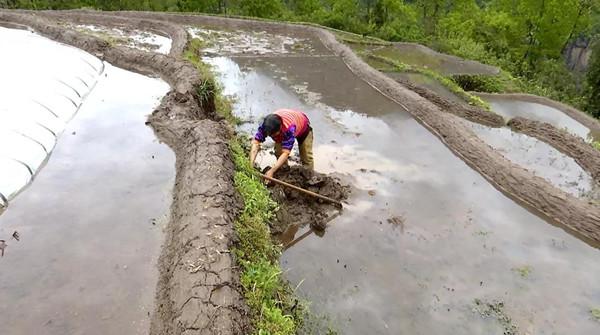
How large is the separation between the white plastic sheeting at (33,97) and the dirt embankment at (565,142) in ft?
34.6

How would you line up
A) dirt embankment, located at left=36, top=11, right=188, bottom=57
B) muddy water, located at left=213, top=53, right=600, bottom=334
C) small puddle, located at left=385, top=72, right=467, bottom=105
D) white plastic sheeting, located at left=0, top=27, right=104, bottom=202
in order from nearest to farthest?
1. muddy water, located at left=213, top=53, right=600, bottom=334
2. white plastic sheeting, located at left=0, top=27, right=104, bottom=202
3. small puddle, located at left=385, top=72, right=467, bottom=105
4. dirt embankment, located at left=36, top=11, right=188, bottom=57

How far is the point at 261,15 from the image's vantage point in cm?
3303

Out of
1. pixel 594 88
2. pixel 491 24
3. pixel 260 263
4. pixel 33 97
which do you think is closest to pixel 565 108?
pixel 594 88

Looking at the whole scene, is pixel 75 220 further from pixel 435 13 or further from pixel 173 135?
pixel 435 13

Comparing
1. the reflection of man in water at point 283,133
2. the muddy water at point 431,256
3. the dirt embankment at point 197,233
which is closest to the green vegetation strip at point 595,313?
the muddy water at point 431,256

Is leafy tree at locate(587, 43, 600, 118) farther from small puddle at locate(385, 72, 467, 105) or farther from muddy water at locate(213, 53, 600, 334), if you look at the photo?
muddy water at locate(213, 53, 600, 334)

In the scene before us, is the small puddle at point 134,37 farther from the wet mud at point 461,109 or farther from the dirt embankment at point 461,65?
the dirt embankment at point 461,65

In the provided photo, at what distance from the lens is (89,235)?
5.76 meters

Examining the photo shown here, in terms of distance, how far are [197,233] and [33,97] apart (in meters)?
6.21

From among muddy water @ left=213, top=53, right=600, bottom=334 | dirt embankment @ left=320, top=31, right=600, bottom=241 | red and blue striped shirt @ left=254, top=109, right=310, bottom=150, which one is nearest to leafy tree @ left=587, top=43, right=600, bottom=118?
dirt embankment @ left=320, top=31, right=600, bottom=241

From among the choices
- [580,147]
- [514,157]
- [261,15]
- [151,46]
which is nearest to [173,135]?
[514,157]

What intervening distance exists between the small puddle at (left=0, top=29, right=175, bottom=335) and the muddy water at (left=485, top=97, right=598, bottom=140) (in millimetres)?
10291

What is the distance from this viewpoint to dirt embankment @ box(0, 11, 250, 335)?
430 centimetres

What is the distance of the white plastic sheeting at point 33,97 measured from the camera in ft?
22.8
